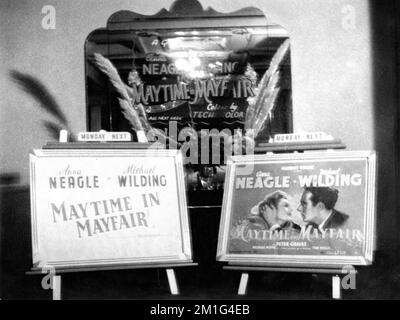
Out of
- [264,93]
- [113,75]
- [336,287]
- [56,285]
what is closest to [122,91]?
[113,75]

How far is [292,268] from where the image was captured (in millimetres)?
2754

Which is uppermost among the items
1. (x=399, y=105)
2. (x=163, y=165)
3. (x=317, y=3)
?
(x=317, y=3)

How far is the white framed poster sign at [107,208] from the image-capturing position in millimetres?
2766

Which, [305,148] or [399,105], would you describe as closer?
[305,148]

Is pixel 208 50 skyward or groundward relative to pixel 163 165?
skyward

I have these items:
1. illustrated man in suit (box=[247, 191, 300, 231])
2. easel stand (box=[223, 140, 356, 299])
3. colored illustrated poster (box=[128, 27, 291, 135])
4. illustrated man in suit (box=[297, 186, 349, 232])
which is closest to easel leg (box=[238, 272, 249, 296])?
easel stand (box=[223, 140, 356, 299])

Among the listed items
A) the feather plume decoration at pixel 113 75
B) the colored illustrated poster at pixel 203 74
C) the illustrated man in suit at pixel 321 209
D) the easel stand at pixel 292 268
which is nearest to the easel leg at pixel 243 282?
the easel stand at pixel 292 268

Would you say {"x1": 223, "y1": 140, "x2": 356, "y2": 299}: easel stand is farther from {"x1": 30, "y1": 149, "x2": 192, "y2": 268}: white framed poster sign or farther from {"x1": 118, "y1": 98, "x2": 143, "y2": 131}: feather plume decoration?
{"x1": 118, "y1": 98, "x2": 143, "y2": 131}: feather plume decoration

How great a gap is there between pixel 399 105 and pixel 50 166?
194 cm

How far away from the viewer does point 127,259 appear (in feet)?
9.21

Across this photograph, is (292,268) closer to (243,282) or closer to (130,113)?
(243,282)

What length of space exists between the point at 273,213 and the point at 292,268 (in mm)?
298

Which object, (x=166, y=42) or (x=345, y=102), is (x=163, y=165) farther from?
(x=345, y=102)
